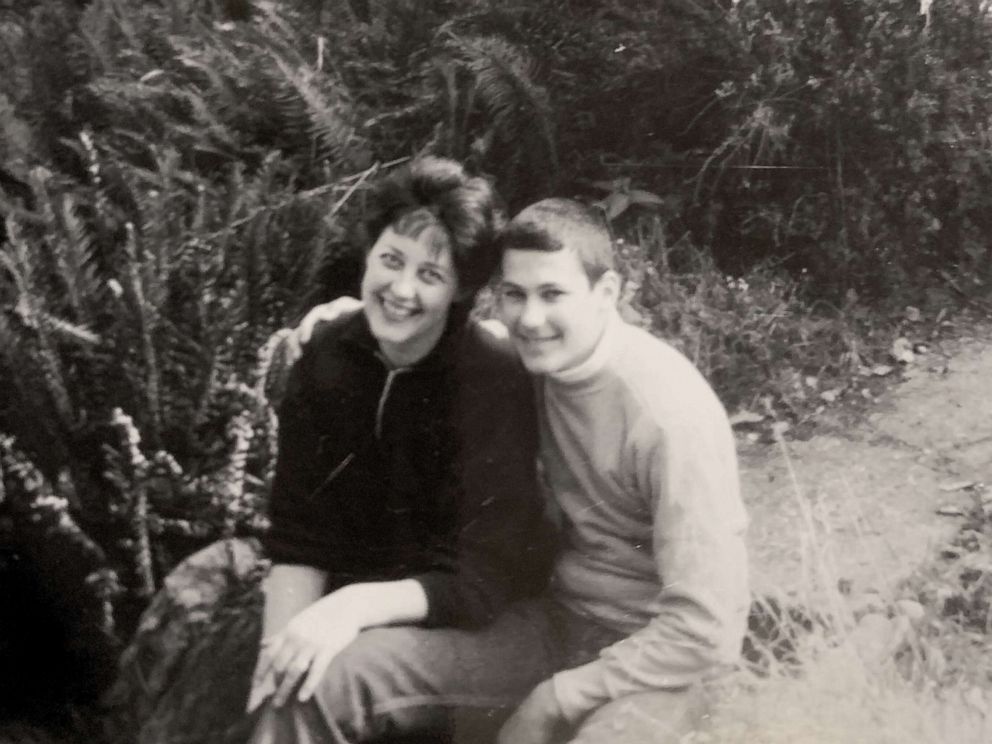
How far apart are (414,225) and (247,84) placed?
48 centimetres

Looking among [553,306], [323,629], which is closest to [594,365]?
[553,306]

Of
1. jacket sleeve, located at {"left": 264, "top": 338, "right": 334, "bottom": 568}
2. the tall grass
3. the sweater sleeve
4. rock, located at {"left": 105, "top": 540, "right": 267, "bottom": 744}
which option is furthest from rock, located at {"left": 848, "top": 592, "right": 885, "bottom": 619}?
rock, located at {"left": 105, "top": 540, "right": 267, "bottom": 744}

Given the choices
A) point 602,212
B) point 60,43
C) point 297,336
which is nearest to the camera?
point 602,212

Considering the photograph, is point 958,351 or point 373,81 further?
point 373,81

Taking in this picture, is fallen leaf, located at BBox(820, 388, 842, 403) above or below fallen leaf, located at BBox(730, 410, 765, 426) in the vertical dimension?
above

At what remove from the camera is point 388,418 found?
157 centimetres

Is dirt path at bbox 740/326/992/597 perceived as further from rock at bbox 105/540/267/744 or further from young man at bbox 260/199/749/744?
rock at bbox 105/540/267/744

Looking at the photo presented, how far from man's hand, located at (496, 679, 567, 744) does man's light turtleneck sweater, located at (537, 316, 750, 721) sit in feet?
0.07

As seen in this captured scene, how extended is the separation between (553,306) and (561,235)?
0.09 metres

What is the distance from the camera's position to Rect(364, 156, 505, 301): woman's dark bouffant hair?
4.81ft

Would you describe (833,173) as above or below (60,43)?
below

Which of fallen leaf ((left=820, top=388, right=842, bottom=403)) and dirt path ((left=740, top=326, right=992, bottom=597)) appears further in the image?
fallen leaf ((left=820, top=388, right=842, bottom=403))

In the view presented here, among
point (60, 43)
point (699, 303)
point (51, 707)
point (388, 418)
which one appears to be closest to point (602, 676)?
point (388, 418)

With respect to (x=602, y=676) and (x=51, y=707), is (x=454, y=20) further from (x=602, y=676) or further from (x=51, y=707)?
(x=51, y=707)
